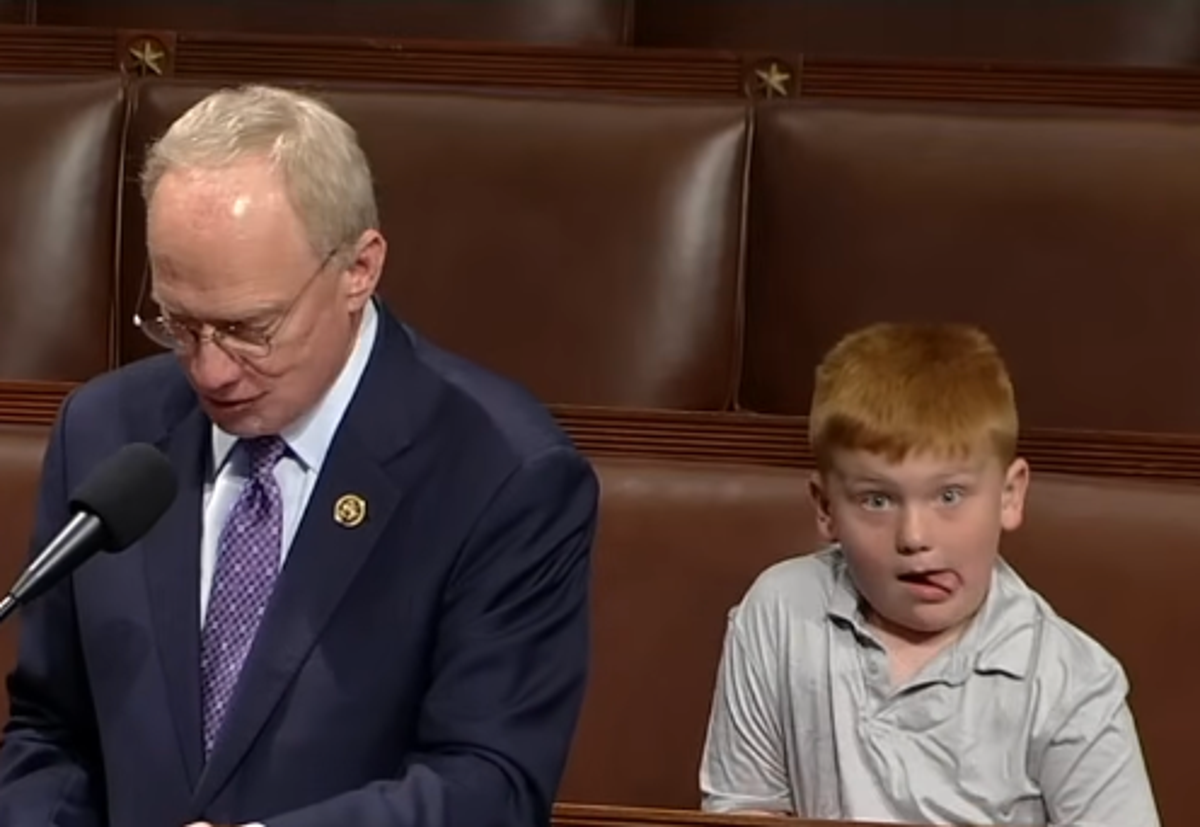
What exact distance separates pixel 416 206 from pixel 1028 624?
1.19 ft

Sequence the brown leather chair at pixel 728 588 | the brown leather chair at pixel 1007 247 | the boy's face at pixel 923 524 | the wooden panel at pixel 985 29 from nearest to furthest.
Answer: the boy's face at pixel 923 524 → the brown leather chair at pixel 728 588 → the brown leather chair at pixel 1007 247 → the wooden panel at pixel 985 29

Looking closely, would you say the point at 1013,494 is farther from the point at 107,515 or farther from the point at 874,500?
the point at 107,515

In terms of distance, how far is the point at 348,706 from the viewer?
2.20 ft

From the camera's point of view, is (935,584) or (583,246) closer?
(935,584)

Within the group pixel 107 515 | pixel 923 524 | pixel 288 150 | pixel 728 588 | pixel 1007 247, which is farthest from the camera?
pixel 1007 247

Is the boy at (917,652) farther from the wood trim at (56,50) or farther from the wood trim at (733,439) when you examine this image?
the wood trim at (56,50)

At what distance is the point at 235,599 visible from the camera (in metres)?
0.68

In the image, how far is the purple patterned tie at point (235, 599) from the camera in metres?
0.68

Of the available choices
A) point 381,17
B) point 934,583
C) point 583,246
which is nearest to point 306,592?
point 934,583

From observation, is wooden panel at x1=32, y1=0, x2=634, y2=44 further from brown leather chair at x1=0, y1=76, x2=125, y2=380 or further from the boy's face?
the boy's face

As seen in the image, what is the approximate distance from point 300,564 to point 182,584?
4 cm

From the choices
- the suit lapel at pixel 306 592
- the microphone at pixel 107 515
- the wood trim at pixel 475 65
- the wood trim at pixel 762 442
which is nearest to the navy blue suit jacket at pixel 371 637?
the suit lapel at pixel 306 592

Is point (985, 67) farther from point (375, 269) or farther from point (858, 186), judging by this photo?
point (375, 269)

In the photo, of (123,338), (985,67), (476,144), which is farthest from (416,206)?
(985,67)
